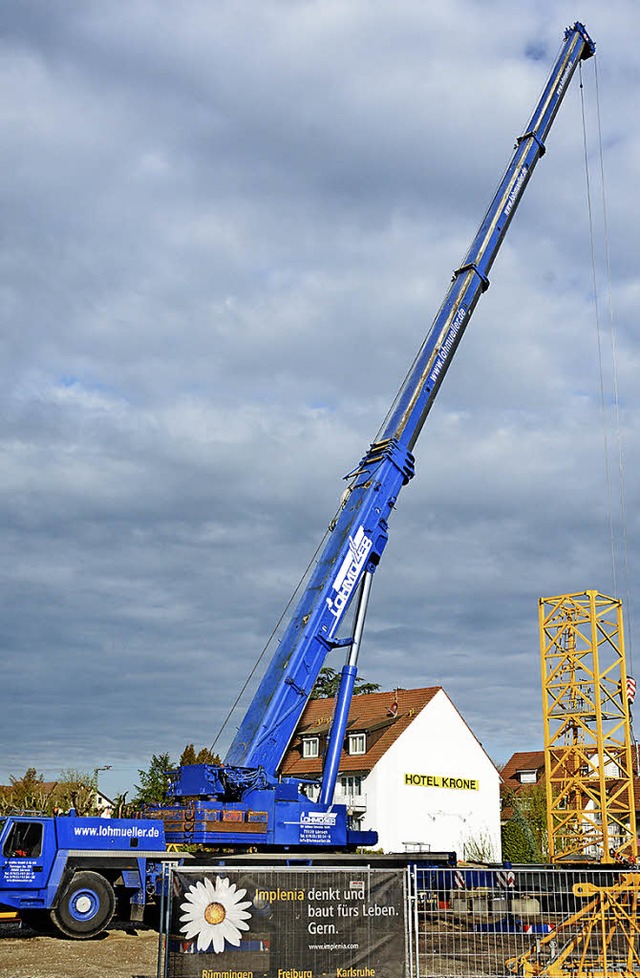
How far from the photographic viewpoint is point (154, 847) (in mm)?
19141

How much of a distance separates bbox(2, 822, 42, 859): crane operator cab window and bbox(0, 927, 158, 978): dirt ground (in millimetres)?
1498

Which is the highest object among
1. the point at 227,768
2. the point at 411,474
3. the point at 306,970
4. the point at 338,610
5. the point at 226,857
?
the point at 411,474

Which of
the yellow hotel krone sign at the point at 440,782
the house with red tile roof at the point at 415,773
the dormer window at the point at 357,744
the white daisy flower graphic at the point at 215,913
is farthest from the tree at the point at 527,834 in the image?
the white daisy flower graphic at the point at 215,913

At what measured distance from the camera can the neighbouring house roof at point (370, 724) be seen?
2057 inches

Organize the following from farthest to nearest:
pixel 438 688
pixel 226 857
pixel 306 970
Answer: pixel 438 688 → pixel 226 857 → pixel 306 970

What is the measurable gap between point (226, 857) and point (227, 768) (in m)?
1.60

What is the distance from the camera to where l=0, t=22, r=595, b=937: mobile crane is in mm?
18500

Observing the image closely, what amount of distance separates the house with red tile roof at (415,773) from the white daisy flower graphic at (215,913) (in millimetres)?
38984

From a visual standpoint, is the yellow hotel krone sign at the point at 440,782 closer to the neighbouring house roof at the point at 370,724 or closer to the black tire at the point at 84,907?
the neighbouring house roof at the point at 370,724

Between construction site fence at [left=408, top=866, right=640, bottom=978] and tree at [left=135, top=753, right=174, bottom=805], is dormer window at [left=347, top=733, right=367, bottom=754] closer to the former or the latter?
tree at [left=135, top=753, right=174, bottom=805]

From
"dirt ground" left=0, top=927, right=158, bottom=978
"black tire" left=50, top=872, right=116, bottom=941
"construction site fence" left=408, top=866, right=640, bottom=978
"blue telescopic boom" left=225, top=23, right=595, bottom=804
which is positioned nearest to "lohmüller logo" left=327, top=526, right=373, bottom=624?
"blue telescopic boom" left=225, top=23, right=595, bottom=804

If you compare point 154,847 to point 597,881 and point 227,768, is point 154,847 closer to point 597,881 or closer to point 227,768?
point 227,768

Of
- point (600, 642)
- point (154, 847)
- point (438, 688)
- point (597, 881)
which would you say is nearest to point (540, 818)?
point (438, 688)

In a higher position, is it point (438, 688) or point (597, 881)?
point (438, 688)
